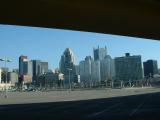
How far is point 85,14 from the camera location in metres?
15.4

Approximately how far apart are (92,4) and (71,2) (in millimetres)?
888

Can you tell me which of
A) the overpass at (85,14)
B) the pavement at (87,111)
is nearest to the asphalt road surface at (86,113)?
the pavement at (87,111)

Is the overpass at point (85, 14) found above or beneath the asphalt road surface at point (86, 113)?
above

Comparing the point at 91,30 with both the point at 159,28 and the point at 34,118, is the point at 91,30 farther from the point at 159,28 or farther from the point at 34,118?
the point at 34,118

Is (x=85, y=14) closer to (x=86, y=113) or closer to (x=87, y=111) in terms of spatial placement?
(x=86, y=113)

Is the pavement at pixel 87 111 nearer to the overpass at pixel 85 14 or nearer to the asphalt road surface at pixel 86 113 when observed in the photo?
the asphalt road surface at pixel 86 113

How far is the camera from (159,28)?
19.1 meters

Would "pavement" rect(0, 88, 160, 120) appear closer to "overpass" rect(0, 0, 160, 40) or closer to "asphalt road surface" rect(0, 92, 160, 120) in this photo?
"asphalt road surface" rect(0, 92, 160, 120)

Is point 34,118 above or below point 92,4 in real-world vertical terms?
below

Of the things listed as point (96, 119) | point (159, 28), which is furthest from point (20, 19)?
point (96, 119)

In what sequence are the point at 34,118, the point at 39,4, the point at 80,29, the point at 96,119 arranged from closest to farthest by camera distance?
the point at 39,4
the point at 80,29
the point at 96,119
the point at 34,118

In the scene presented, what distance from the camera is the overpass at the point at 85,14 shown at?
547 inches

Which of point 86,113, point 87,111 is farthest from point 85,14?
point 87,111

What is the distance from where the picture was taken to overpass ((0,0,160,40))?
45.6ft
